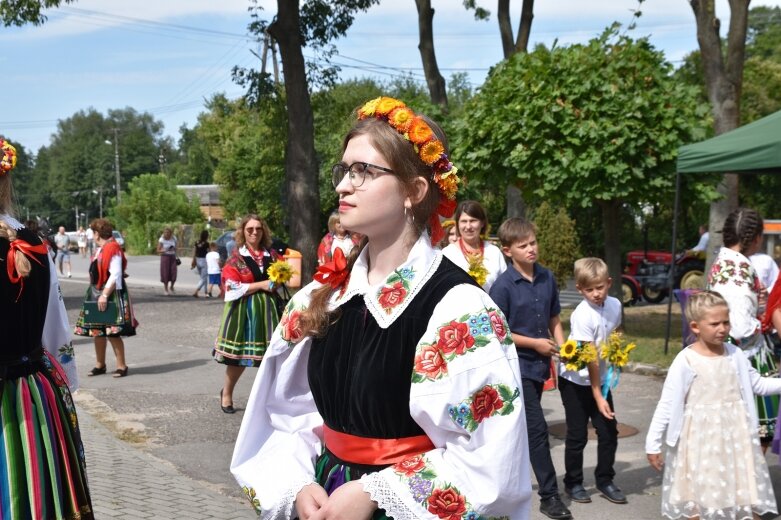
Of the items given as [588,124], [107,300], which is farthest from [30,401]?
[588,124]

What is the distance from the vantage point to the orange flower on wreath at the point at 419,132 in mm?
2637

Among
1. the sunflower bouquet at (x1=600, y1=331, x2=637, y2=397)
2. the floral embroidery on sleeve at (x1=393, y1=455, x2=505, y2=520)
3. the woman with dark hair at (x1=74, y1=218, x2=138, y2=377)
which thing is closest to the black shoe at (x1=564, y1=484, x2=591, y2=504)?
the sunflower bouquet at (x1=600, y1=331, x2=637, y2=397)

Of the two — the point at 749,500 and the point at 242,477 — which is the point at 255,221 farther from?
the point at 242,477

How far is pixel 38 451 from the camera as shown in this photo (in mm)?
3670

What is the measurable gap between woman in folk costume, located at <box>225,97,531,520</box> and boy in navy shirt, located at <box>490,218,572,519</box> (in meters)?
3.22

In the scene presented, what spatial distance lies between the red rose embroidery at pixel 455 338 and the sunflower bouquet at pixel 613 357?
12.4 ft

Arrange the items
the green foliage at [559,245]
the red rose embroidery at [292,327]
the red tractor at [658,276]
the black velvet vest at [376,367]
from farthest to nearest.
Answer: the green foliage at [559,245] < the red tractor at [658,276] < the red rose embroidery at [292,327] < the black velvet vest at [376,367]

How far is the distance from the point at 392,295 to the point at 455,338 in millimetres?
260

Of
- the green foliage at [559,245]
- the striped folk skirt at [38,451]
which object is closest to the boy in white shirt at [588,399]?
the striped folk skirt at [38,451]

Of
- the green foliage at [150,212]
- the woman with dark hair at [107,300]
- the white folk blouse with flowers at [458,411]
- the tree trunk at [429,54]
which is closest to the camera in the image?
the white folk blouse with flowers at [458,411]

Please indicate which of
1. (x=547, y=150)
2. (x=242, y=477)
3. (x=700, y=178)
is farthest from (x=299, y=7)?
(x=242, y=477)

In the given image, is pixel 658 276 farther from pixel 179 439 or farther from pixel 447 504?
pixel 447 504

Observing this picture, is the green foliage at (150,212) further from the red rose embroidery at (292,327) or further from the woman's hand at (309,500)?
the woman's hand at (309,500)

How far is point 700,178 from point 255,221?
21.4ft
